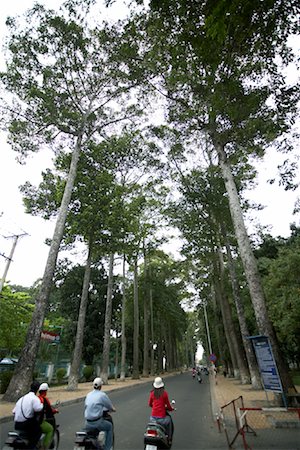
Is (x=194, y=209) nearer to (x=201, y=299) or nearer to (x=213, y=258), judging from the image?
(x=213, y=258)

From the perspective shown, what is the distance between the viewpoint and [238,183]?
17.5m

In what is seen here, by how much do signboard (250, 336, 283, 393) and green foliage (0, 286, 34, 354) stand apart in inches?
556

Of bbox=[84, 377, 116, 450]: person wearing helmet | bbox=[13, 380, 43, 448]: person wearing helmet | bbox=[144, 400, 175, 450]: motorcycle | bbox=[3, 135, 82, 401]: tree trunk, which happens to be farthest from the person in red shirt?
bbox=[3, 135, 82, 401]: tree trunk

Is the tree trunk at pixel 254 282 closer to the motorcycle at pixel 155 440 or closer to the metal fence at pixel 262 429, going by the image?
the metal fence at pixel 262 429

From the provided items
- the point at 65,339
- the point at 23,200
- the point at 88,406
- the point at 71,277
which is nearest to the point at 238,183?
the point at 23,200

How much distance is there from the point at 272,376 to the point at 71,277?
1062 inches

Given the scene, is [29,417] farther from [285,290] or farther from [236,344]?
[236,344]

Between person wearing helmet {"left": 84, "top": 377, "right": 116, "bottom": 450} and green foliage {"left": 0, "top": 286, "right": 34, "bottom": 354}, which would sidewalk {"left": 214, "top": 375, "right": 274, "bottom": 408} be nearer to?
person wearing helmet {"left": 84, "top": 377, "right": 116, "bottom": 450}

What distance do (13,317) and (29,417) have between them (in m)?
13.9

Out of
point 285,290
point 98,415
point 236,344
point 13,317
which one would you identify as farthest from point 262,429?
point 13,317

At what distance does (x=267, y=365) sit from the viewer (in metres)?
7.17

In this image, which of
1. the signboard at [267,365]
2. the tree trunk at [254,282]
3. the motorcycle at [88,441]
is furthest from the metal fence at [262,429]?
the motorcycle at [88,441]

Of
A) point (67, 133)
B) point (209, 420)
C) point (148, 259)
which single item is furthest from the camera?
point (148, 259)

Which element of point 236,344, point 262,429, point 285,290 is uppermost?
point 285,290
